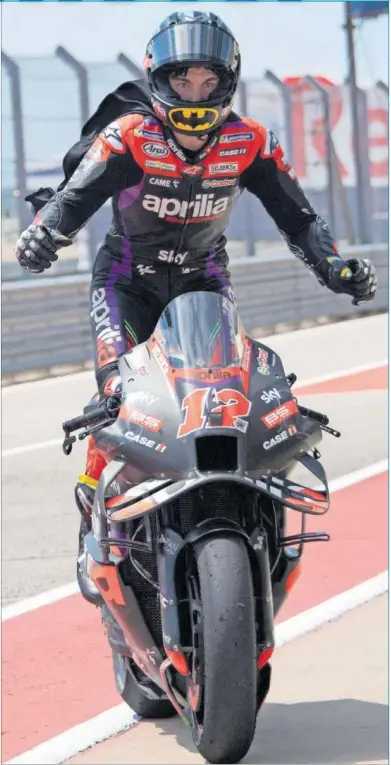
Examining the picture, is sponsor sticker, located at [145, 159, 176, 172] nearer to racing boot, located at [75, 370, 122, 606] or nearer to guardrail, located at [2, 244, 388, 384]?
racing boot, located at [75, 370, 122, 606]

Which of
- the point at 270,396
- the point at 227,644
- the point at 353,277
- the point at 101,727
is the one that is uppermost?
the point at 353,277

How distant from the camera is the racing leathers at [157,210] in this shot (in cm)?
523

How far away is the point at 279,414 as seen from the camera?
4.83 meters

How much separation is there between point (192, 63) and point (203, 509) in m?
1.44

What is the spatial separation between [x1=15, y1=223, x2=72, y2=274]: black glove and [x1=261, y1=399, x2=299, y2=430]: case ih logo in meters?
0.90

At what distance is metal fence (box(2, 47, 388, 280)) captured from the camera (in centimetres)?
1747

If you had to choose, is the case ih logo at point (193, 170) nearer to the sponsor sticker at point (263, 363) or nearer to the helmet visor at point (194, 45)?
the helmet visor at point (194, 45)

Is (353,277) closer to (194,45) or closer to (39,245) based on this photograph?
(194,45)

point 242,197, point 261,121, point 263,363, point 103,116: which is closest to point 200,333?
point 263,363

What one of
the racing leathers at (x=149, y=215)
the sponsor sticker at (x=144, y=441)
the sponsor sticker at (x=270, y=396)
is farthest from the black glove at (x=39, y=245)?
the sponsor sticker at (x=270, y=396)

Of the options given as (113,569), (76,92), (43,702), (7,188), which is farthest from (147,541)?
(76,92)

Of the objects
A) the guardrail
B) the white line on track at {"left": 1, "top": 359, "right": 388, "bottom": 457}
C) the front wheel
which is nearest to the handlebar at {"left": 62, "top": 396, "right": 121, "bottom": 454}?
the front wheel

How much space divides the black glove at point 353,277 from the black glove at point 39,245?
936 mm

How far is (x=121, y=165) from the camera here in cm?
527
